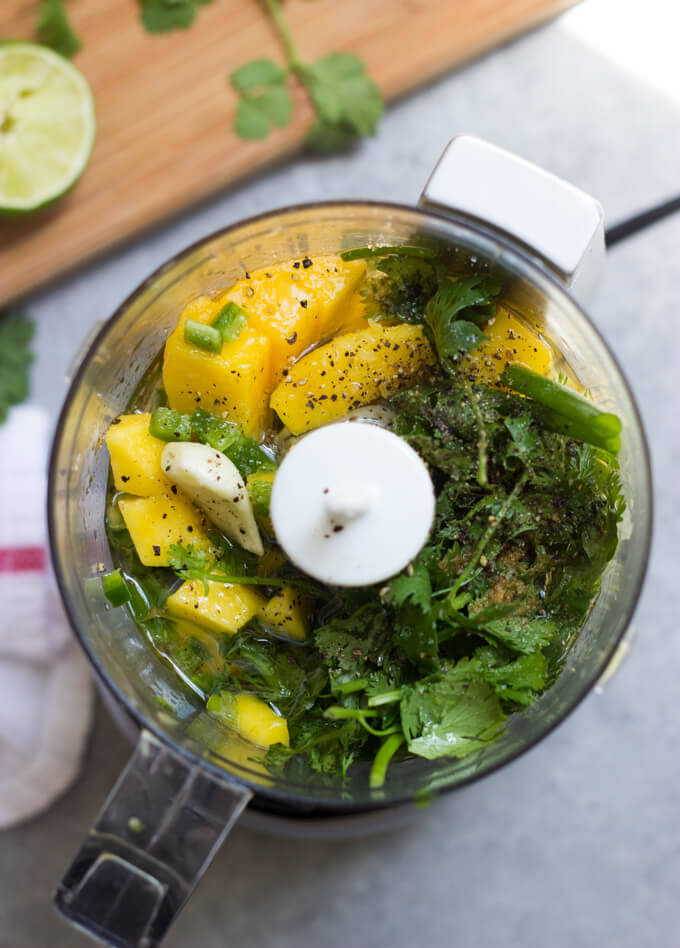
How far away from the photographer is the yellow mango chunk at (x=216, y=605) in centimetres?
76

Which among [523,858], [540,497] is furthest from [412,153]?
[523,858]

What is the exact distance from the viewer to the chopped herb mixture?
2.38 ft

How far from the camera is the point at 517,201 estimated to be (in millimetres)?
804

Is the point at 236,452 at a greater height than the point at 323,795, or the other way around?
the point at 236,452

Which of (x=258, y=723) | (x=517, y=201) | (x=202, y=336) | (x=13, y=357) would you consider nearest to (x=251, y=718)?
(x=258, y=723)

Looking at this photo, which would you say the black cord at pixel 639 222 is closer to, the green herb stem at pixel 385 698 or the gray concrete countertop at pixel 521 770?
the gray concrete countertop at pixel 521 770

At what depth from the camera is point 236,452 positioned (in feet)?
2.58

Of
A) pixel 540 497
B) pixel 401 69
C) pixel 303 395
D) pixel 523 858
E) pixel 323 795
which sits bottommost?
pixel 523 858

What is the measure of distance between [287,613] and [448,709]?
0.16 m

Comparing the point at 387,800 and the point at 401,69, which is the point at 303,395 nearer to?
the point at 387,800

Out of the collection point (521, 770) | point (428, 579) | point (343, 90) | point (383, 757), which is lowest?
point (521, 770)

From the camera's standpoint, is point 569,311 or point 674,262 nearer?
point 569,311

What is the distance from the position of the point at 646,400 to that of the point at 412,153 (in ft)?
1.54

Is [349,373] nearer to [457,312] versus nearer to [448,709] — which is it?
[457,312]
